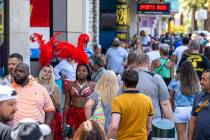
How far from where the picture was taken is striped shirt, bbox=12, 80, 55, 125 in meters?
8.21

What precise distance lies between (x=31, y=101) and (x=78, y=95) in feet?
6.37

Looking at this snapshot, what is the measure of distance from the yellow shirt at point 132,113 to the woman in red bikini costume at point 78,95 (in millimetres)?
2265

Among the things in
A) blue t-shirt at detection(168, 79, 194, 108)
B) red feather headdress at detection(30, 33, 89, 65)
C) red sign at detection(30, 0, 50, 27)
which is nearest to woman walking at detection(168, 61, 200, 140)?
blue t-shirt at detection(168, 79, 194, 108)

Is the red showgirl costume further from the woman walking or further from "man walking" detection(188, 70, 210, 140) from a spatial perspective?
"man walking" detection(188, 70, 210, 140)

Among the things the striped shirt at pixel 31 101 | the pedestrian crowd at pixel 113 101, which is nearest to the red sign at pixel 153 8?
the pedestrian crowd at pixel 113 101

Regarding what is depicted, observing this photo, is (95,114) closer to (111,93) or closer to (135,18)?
(111,93)

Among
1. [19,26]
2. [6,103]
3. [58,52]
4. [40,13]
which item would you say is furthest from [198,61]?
[6,103]

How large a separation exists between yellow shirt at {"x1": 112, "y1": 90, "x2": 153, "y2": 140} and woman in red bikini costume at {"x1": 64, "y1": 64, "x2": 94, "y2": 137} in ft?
7.43

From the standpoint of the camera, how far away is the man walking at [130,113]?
25.3 ft

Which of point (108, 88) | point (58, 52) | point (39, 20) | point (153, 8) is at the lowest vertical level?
point (108, 88)

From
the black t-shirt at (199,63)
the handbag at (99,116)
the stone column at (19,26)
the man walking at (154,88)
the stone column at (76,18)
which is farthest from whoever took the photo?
the stone column at (76,18)

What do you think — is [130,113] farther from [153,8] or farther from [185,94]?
[153,8]

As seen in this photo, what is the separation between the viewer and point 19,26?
12289mm

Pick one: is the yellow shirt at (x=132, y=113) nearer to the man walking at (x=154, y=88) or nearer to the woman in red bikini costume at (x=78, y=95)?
the man walking at (x=154, y=88)
